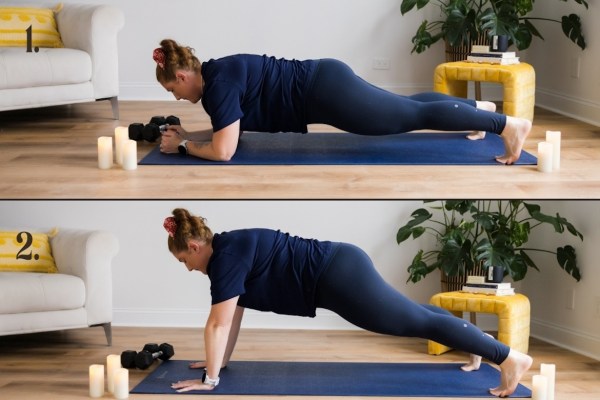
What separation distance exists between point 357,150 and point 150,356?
1.39 meters

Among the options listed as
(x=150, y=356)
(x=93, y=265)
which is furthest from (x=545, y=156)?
(x=93, y=265)

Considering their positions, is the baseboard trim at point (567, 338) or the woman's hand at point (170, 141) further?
the baseboard trim at point (567, 338)

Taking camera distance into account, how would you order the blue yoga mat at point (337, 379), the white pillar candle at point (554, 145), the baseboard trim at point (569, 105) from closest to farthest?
the blue yoga mat at point (337, 379), the white pillar candle at point (554, 145), the baseboard trim at point (569, 105)

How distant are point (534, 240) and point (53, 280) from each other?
2.67 m

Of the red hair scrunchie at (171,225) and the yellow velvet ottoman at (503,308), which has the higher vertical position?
the red hair scrunchie at (171,225)

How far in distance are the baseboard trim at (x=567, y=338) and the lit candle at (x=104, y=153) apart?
2.64m

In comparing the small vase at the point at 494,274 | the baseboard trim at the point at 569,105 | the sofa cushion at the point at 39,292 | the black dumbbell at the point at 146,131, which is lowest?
the sofa cushion at the point at 39,292

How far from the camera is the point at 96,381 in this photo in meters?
4.37

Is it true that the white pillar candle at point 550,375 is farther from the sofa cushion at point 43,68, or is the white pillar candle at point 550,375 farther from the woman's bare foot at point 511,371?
the sofa cushion at point 43,68

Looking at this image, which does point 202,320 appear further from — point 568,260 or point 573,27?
point 573,27

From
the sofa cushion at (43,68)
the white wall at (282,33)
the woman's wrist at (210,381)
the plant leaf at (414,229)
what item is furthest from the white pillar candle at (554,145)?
the sofa cushion at (43,68)

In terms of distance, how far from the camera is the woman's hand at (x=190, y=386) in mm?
4160

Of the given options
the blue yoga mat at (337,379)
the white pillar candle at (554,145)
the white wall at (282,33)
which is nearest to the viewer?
the blue yoga mat at (337,379)

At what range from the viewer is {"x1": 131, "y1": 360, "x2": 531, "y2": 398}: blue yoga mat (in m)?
4.27
